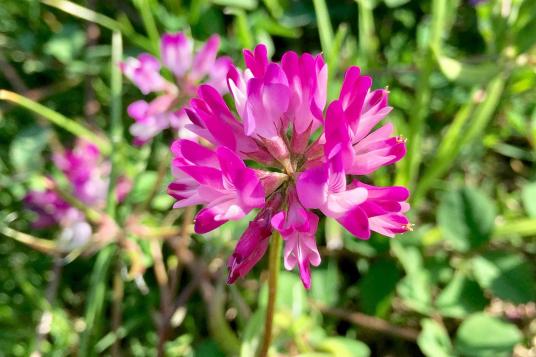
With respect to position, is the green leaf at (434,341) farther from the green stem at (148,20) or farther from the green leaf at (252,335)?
the green stem at (148,20)

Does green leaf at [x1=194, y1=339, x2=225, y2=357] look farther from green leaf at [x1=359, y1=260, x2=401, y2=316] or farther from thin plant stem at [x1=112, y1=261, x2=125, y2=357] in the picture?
green leaf at [x1=359, y1=260, x2=401, y2=316]

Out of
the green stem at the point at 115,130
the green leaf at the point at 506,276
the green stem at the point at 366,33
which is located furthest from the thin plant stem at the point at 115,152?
the green leaf at the point at 506,276

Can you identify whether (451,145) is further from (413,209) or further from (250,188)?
(250,188)

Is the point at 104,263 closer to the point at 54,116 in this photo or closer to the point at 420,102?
the point at 54,116

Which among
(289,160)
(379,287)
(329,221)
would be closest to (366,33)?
(329,221)

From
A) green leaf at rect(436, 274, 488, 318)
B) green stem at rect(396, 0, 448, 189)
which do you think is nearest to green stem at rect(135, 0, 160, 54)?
green stem at rect(396, 0, 448, 189)

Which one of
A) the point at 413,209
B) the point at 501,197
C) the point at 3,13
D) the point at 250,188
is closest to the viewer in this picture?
the point at 250,188

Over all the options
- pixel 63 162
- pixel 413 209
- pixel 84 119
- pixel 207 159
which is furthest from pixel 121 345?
pixel 207 159
